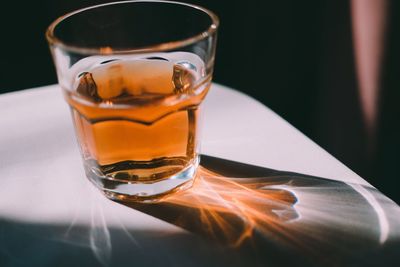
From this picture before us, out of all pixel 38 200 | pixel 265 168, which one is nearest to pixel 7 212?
pixel 38 200

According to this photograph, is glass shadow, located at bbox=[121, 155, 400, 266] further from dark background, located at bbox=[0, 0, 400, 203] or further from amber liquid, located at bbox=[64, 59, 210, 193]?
dark background, located at bbox=[0, 0, 400, 203]

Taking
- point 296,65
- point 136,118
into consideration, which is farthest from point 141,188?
point 296,65

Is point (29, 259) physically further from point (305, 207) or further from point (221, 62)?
point (221, 62)

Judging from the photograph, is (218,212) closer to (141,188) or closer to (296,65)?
(141,188)

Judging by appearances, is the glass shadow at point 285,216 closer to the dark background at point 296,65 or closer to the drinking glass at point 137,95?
the drinking glass at point 137,95

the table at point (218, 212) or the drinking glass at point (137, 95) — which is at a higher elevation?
the drinking glass at point (137, 95)

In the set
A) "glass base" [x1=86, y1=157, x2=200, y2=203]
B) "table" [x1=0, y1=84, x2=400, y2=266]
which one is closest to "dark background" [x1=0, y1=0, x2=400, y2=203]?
"table" [x1=0, y1=84, x2=400, y2=266]

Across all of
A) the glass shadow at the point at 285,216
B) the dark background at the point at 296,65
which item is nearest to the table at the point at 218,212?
the glass shadow at the point at 285,216
